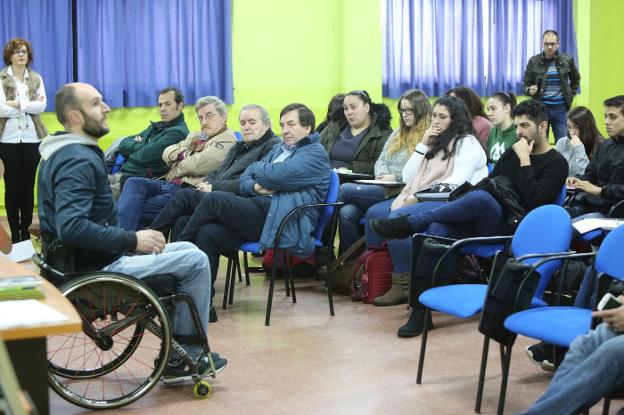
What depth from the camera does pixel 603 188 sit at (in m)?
Answer: 4.71

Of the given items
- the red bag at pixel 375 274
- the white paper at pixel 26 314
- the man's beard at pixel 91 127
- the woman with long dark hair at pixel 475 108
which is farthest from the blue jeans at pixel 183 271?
the woman with long dark hair at pixel 475 108

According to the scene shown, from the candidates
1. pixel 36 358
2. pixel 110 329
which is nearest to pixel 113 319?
pixel 110 329

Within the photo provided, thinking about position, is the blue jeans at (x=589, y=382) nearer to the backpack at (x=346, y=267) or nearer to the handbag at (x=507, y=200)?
the handbag at (x=507, y=200)

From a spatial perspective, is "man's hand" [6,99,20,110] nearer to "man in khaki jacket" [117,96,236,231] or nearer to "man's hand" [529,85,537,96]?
"man in khaki jacket" [117,96,236,231]

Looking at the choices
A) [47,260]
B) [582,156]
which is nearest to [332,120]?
[582,156]

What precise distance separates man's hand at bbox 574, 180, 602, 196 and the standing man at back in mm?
3922

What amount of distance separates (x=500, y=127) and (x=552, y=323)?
11.4ft

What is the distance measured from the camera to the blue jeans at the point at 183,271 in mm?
3264

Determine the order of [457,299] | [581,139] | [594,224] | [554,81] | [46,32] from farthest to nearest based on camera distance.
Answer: [554,81], [46,32], [581,139], [594,224], [457,299]

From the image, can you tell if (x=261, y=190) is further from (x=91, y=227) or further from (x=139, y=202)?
(x=91, y=227)

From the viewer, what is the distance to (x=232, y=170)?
5145mm

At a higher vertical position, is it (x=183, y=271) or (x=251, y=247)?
(x=183, y=271)

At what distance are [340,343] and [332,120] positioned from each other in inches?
99.3

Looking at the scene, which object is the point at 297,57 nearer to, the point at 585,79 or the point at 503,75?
the point at 503,75
